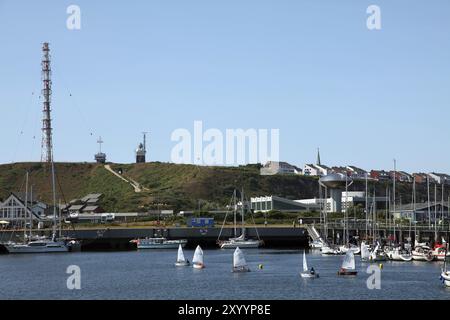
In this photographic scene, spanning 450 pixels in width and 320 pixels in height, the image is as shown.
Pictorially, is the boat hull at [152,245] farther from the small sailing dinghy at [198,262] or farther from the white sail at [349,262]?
the white sail at [349,262]

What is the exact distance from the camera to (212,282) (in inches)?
3120

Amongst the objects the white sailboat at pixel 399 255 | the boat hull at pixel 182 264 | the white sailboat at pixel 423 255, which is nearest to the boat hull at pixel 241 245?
the white sailboat at pixel 399 255

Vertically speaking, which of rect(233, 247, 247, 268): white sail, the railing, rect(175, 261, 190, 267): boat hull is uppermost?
the railing

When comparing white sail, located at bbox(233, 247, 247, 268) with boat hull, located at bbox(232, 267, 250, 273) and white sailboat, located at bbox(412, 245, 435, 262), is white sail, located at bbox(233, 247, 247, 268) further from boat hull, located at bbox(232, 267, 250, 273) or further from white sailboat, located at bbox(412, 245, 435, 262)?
white sailboat, located at bbox(412, 245, 435, 262)

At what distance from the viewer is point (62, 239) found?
484ft

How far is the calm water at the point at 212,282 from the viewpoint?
67125 mm

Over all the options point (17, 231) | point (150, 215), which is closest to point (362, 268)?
point (17, 231)

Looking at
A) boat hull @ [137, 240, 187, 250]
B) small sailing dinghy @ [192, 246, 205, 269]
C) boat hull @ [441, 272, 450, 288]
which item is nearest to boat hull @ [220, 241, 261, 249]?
boat hull @ [137, 240, 187, 250]

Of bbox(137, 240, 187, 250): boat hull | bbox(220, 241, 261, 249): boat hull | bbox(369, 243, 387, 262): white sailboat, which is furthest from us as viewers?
bbox(137, 240, 187, 250): boat hull

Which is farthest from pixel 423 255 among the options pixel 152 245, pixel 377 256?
pixel 152 245

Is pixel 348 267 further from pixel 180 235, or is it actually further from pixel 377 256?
pixel 180 235

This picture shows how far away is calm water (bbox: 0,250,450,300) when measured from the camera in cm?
6712
